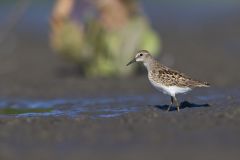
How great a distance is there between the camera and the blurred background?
55.6 ft

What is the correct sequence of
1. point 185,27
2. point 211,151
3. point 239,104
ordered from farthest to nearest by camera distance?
point 185,27 < point 239,104 < point 211,151

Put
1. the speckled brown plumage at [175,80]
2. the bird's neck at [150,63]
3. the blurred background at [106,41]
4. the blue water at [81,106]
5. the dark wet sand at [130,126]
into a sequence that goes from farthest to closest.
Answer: the blurred background at [106,41] < the blue water at [81,106] < the bird's neck at [150,63] < the speckled brown plumage at [175,80] < the dark wet sand at [130,126]

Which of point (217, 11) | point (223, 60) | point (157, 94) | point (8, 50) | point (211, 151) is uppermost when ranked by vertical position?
point (217, 11)

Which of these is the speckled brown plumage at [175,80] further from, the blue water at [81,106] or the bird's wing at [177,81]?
the blue water at [81,106]

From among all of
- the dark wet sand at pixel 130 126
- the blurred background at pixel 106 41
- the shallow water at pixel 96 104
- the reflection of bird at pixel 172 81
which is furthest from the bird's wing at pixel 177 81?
the blurred background at pixel 106 41

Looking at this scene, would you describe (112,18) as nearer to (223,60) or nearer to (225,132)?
(223,60)

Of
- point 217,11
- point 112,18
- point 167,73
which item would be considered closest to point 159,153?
point 167,73

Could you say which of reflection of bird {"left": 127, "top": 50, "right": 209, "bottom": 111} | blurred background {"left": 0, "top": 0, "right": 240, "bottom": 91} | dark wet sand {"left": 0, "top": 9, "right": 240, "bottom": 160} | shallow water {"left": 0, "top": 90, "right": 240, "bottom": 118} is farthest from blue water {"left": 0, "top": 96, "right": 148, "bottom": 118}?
blurred background {"left": 0, "top": 0, "right": 240, "bottom": 91}

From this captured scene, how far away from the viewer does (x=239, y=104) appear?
11570 millimetres

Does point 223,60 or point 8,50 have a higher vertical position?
point 8,50

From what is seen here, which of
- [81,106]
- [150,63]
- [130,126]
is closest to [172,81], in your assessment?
[150,63]

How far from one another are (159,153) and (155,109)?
11.0ft

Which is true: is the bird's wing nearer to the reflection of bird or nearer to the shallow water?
the reflection of bird

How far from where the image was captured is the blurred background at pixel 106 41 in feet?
55.6
